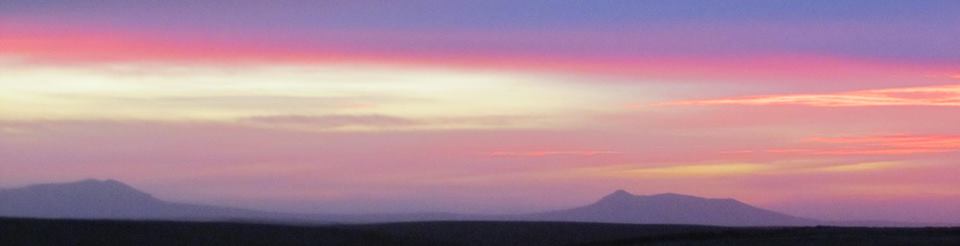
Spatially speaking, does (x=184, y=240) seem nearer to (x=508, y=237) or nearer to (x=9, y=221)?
(x=9, y=221)

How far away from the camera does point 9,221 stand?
1720 inches

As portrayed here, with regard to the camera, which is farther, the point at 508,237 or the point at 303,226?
the point at 508,237

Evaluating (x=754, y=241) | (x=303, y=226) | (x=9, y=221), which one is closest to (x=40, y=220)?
(x=9, y=221)

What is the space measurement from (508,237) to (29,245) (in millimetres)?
18842

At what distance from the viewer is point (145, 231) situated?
1747 inches

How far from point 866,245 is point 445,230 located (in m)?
24.5

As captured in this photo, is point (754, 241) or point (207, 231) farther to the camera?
point (207, 231)

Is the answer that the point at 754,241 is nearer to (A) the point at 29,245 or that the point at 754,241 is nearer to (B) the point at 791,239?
(B) the point at 791,239

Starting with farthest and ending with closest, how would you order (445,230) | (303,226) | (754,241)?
(445,230) < (303,226) < (754,241)

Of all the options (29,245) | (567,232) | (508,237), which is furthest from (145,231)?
(567,232)

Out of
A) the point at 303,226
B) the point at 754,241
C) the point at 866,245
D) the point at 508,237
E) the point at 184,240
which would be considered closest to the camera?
the point at 866,245

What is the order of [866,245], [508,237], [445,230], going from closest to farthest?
1. [866,245]
2. [508,237]
3. [445,230]

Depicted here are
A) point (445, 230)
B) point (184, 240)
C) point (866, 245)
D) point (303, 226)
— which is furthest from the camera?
point (445, 230)

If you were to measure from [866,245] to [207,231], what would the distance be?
19.2 m
